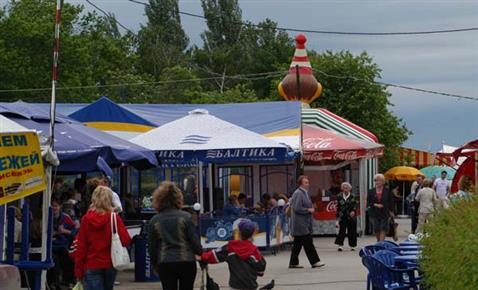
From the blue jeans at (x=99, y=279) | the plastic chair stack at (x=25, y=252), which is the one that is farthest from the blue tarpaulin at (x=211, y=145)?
the blue jeans at (x=99, y=279)

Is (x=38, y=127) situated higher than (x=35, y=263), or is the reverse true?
(x=38, y=127)

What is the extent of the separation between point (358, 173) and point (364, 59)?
843 inches

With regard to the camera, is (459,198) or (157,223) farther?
(459,198)

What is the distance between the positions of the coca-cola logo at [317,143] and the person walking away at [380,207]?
18.5 feet

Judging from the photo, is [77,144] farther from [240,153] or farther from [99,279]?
[240,153]

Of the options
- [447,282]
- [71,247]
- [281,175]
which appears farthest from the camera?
[281,175]

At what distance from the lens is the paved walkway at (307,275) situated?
17797mm

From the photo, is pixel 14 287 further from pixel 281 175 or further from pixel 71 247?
pixel 281 175

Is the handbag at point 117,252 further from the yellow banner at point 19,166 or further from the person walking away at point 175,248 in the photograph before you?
the yellow banner at point 19,166

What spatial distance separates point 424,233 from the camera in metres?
13.0

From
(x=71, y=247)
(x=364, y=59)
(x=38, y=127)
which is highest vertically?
(x=364, y=59)

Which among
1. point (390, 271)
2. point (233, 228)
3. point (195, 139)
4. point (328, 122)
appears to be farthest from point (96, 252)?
point (328, 122)

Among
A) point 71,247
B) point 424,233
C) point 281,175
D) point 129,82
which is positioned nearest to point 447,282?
point 424,233

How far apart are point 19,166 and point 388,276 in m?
4.60
